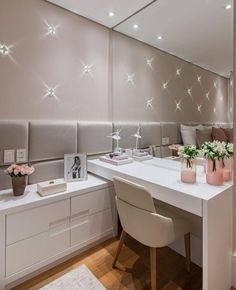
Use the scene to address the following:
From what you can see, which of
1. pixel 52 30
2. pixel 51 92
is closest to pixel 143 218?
pixel 51 92

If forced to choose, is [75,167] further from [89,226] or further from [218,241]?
[218,241]

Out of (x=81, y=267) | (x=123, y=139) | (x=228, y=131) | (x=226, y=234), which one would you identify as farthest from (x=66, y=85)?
(x=226, y=234)

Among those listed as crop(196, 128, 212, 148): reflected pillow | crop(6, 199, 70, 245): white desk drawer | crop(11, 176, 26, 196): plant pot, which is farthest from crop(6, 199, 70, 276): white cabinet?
crop(196, 128, 212, 148): reflected pillow

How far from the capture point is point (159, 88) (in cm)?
213

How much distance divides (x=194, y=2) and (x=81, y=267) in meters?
2.51

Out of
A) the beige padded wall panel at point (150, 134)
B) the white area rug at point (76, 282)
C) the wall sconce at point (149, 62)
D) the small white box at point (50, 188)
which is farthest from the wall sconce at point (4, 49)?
the white area rug at point (76, 282)

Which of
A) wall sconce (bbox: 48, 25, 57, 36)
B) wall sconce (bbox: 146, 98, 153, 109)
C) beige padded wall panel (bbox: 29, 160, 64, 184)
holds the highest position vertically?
wall sconce (bbox: 48, 25, 57, 36)

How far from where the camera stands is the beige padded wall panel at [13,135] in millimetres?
1675

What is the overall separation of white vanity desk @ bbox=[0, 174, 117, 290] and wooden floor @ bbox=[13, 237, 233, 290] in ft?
0.28

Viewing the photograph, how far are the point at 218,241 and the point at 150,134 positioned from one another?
1303 millimetres

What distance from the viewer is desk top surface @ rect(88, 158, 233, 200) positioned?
48.4 inches

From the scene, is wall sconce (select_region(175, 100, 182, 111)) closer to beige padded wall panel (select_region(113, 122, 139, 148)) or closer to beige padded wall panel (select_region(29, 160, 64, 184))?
beige padded wall panel (select_region(113, 122, 139, 148))

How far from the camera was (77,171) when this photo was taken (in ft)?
6.60

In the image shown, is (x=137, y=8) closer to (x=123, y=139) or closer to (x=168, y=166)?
(x=123, y=139)
